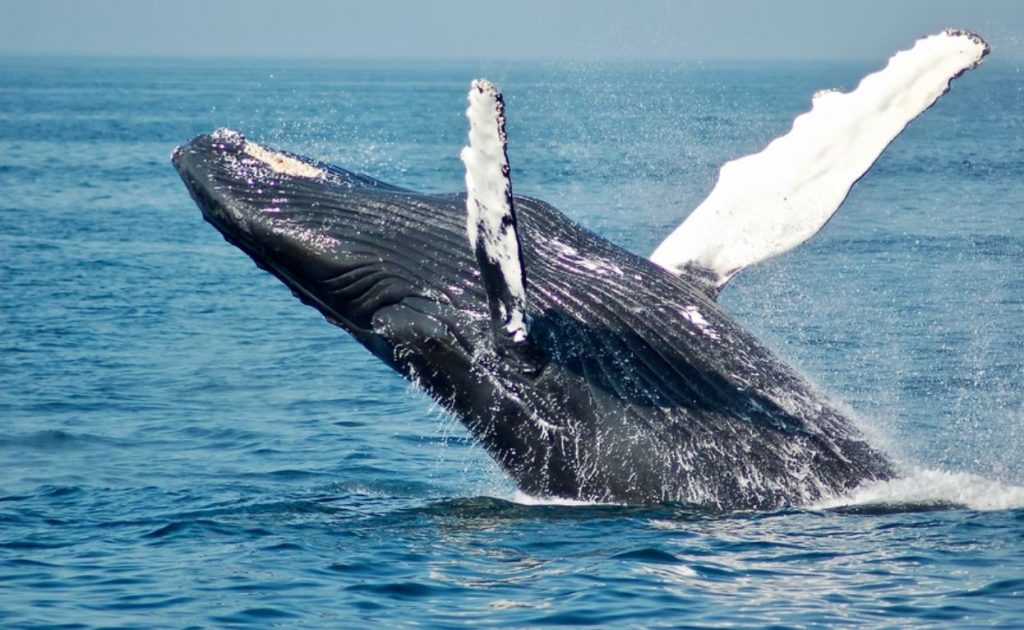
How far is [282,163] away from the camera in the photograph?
9242 mm

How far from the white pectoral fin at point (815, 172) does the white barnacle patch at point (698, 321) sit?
38cm

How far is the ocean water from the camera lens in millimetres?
8484

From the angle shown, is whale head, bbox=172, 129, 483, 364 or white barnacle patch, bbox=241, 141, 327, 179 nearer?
whale head, bbox=172, 129, 483, 364

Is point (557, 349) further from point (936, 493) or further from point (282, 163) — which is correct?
point (936, 493)

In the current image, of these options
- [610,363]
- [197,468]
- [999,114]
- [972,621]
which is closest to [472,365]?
[610,363]

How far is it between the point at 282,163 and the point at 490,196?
1.62m

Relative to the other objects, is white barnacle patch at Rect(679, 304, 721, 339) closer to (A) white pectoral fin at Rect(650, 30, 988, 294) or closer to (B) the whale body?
(B) the whale body

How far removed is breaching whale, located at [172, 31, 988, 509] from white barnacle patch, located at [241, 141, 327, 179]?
1 cm

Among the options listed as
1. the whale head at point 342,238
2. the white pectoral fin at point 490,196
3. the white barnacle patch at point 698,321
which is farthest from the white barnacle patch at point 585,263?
the white pectoral fin at point 490,196

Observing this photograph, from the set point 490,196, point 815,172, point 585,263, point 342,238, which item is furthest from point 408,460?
point 490,196

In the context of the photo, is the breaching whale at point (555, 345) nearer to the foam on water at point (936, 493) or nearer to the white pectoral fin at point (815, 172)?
the foam on water at point (936, 493)

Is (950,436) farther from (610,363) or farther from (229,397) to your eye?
(229,397)

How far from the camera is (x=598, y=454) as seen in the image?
9.03 m

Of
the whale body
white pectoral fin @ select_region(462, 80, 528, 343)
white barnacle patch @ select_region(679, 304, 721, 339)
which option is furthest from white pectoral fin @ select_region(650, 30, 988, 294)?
white pectoral fin @ select_region(462, 80, 528, 343)
